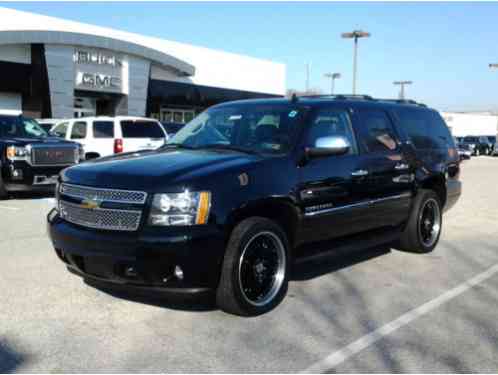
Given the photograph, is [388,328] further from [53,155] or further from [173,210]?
[53,155]

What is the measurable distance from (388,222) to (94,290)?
3277 mm

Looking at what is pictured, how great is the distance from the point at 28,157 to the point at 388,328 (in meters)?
9.09

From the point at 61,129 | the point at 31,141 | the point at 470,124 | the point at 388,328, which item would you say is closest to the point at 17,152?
the point at 31,141

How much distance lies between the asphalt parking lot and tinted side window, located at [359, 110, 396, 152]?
1384 millimetres

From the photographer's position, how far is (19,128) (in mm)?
12070

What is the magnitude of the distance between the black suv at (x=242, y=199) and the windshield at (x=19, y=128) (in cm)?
730

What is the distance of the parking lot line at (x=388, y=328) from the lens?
11.8ft

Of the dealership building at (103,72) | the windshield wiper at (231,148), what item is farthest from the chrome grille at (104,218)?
the dealership building at (103,72)

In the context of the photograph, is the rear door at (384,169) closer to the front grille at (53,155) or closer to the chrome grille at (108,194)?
the chrome grille at (108,194)

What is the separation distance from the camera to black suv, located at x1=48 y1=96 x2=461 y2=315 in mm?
4031

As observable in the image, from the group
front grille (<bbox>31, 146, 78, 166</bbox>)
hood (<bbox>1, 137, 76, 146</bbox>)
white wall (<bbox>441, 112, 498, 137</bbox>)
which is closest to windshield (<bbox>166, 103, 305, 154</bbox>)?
front grille (<bbox>31, 146, 78, 166</bbox>)

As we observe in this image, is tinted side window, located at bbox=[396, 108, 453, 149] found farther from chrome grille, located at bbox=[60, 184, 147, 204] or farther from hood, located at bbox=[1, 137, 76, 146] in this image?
hood, located at bbox=[1, 137, 76, 146]

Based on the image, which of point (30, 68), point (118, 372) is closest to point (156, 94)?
point (30, 68)

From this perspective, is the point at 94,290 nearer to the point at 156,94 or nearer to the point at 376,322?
the point at 376,322
